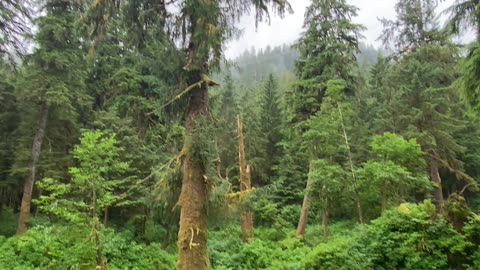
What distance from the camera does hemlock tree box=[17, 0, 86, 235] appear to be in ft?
49.5

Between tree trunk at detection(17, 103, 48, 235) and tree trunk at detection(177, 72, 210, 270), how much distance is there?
1040cm

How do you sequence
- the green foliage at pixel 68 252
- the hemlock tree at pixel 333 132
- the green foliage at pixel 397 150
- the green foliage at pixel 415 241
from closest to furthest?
the green foliage at pixel 415 241 → the green foliage at pixel 68 252 → the green foliage at pixel 397 150 → the hemlock tree at pixel 333 132

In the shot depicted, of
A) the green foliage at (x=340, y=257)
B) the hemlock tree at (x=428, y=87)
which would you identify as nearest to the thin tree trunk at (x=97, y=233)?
the green foliage at (x=340, y=257)

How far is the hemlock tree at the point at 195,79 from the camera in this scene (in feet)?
23.1

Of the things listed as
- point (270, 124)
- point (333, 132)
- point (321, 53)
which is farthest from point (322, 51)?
point (270, 124)

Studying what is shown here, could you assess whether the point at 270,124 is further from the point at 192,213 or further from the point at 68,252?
the point at 192,213

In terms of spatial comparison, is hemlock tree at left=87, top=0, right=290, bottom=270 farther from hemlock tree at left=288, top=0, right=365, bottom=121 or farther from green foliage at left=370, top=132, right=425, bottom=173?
hemlock tree at left=288, top=0, right=365, bottom=121

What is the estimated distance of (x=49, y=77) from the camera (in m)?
15.5

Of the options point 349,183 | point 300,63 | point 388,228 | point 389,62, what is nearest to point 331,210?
point 349,183

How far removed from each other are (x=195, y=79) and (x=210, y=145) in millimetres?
1627

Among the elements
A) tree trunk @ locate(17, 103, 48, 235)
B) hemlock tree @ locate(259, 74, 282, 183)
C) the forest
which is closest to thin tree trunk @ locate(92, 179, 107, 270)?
the forest

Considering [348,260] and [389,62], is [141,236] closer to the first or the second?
[348,260]

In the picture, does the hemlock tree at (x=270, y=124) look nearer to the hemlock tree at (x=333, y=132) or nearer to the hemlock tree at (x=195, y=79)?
the hemlock tree at (x=333, y=132)

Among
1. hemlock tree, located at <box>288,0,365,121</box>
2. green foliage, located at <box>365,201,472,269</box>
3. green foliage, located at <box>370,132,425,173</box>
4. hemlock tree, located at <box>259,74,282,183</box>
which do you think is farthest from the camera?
hemlock tree, located at <box>259,74,282,183</box>
